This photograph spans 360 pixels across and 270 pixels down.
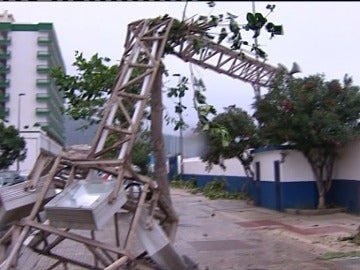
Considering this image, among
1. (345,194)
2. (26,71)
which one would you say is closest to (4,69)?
(26,71)

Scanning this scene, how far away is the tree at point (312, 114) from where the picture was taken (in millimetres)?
16562

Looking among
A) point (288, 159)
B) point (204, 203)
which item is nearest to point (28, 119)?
point (204, 203)

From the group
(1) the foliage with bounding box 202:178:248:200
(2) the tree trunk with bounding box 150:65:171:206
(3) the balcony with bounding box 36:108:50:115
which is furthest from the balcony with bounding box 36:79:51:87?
(2) the tree trunk with bounding box 150:65:171:206

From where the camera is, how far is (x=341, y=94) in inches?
671

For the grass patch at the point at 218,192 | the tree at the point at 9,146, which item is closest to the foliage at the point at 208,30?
the grass patch at the point at 218,192

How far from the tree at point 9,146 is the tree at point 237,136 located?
3349 cm

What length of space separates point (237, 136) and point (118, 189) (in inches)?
671

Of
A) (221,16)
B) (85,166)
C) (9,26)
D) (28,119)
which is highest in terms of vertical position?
(9,26)

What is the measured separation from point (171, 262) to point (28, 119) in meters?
99.5

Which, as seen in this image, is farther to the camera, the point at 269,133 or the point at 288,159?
the point at 288,159

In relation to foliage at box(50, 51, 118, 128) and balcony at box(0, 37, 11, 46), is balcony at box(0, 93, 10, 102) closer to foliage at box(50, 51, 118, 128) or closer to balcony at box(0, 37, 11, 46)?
balcony at box(0, 37, 11, 46)

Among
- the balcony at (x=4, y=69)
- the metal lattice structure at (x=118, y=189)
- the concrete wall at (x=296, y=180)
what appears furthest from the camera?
the balcony at (x=4, y=69)

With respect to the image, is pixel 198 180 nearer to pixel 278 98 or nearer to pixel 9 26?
pixel 278 98

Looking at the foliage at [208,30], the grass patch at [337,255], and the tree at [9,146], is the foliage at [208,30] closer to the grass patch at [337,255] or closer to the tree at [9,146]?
the grass patch at [337,255]
